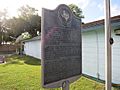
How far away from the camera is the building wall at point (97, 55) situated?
761 centimetres

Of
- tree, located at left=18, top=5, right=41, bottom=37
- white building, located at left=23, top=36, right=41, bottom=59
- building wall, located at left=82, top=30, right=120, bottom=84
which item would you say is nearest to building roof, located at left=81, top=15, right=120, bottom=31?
building wall, located at left=82, top=30, right=120, bottom=84

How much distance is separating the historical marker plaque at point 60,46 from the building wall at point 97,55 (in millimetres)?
3681

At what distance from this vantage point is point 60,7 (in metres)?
3.81

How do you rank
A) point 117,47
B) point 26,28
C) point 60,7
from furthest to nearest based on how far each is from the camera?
point 26,28, point 117,47, point 60,7

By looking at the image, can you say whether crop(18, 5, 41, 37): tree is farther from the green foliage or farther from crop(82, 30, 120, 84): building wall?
crop(82, 30, 120, 84): building wall

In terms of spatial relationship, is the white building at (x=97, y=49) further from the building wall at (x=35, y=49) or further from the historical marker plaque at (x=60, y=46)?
the building wall at (x=35, y=49)

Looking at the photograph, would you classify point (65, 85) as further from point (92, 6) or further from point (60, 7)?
point (92, 6)

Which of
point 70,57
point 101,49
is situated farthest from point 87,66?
point 70,57

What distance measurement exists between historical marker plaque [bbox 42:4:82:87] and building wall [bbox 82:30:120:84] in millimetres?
3681

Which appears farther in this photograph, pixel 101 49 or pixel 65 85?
pixel 101 49

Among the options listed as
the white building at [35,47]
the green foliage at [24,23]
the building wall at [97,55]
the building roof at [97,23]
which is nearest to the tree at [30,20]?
the green foliage at [24,23]

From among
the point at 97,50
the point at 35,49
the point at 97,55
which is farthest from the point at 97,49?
the point at 35,49

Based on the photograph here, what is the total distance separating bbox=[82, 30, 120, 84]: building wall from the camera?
7.61 m

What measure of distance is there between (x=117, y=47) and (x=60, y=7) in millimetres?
4521
